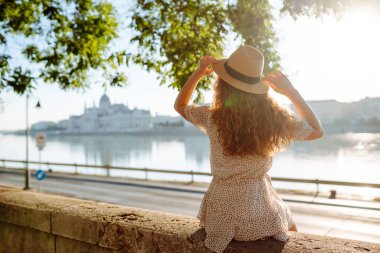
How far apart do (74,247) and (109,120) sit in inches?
6828

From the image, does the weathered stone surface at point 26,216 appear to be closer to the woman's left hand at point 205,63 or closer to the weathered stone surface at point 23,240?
the weathered stone surface at point 23,240

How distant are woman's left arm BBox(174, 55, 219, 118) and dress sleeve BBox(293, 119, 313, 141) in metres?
0.60

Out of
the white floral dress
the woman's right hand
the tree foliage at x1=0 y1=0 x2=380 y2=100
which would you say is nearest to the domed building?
the tree foliage at x1=0 y1=0 x2=380 y2=100

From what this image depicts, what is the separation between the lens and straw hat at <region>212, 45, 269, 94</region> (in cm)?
197

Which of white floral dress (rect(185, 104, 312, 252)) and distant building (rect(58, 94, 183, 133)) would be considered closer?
white floral dress (rect(185, 104, 312, 252))

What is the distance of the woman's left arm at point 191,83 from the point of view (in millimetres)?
2184

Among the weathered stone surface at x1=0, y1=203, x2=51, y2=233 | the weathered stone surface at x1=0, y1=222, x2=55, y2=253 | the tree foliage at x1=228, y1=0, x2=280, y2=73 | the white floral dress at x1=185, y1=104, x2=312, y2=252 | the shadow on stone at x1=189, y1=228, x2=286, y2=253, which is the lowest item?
the weathered stone surface at x1=0, y1=222, x2=55, y2=253

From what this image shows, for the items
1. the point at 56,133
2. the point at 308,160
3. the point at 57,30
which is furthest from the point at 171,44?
the point at 56,133

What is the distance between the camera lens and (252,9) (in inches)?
215

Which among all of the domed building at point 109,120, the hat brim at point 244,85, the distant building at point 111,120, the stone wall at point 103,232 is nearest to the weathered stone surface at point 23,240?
the stone wall at point 103,232

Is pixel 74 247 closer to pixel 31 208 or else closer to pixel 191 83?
pixel 31 208

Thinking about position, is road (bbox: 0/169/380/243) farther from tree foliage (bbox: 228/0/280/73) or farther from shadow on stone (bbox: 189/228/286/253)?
shadow on stone (bbox: 189/228/286/253)

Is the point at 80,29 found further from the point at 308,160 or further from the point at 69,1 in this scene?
the point at 308,160

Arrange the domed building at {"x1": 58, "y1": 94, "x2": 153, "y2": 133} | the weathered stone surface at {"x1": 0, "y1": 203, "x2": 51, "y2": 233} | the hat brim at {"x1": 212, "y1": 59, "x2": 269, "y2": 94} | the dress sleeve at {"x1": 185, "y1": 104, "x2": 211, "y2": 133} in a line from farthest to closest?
the domed building at {"x1": 58, "y1": 94, "x2": 153, "y2": 133}, the weathered stone surface at {"x1": 0, "y1": 203, "x2": 51, "y2": 233}, the dress sleeve at {"x1": 185, "y1": 104, "x2": 211, "y2": 133}, the hat brim at {"x1": 212, "y1": 59, "x2": 269, "y2": 94}
